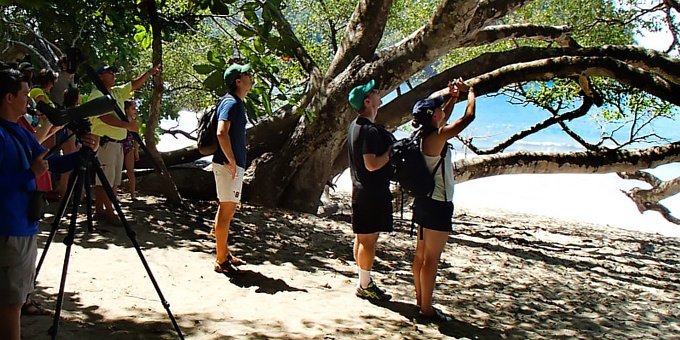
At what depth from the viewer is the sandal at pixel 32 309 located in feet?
11.4

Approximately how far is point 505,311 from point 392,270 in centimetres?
129

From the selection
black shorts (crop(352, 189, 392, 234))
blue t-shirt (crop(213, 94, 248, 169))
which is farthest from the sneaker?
blue t-shirt (crop(213, 94, 248, 169))

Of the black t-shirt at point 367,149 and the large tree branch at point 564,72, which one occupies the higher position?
the large tree branch at point 564,72

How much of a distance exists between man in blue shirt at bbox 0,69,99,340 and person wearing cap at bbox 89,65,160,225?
7.84 feet

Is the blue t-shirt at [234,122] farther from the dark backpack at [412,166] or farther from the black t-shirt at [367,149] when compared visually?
the dark backpack at [412,166]

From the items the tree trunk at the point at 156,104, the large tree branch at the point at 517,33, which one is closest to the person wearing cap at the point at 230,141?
the tree trunk at the point at 156,104

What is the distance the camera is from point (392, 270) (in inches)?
227

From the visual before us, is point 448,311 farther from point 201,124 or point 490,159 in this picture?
point 490,159

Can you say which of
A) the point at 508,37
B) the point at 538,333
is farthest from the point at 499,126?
the point at 538,333

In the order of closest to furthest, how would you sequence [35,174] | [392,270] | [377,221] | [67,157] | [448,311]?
[35,174] < [67,157] < [377,221] < [448,311] < [392,270]

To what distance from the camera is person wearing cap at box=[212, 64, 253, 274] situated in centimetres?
443

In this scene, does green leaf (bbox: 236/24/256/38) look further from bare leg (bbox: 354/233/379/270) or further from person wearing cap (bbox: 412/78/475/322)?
bare leg (bbox: 354/233/379/270)

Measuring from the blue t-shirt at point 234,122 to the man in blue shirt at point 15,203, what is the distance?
194cm

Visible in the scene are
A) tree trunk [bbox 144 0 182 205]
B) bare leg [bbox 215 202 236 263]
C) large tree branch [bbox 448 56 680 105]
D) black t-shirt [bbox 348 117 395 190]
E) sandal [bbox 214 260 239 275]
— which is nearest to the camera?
black t-shirt [bbox 348 117 395 190]
